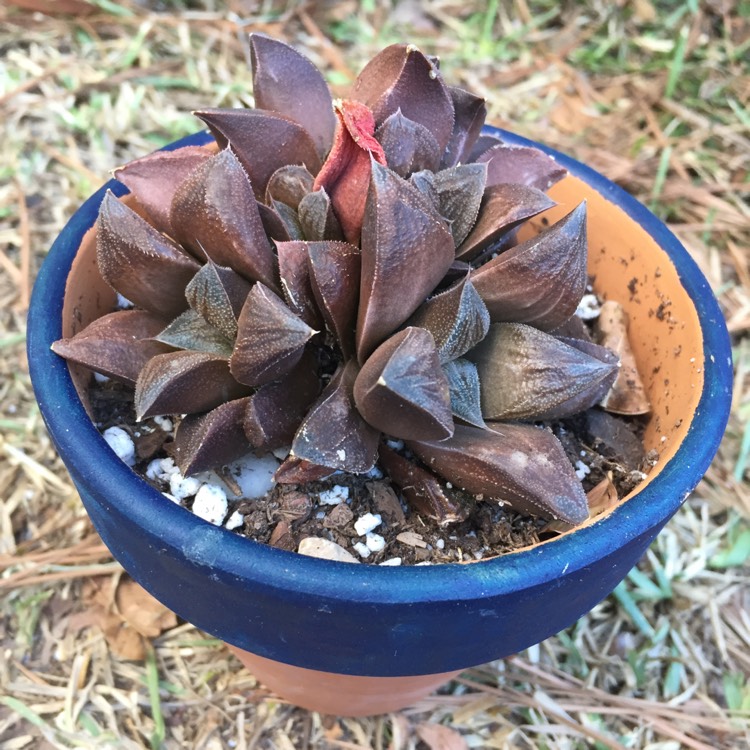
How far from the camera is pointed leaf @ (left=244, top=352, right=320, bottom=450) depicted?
734 mm

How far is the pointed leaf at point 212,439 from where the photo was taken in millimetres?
724

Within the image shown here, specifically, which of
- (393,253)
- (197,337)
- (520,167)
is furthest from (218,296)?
(520,167)

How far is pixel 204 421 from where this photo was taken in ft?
2.43

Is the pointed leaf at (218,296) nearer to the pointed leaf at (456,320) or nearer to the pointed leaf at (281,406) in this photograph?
the pointed leaf at (281,406)

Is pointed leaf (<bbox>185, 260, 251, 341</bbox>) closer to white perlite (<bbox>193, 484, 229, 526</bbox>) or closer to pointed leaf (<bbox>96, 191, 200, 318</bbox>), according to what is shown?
pointed leaf (<bbox>96, 191, 200, 318</bbox>)

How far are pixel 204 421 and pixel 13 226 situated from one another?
3.50 ft

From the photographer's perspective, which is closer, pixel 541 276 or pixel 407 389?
pixel 407 389

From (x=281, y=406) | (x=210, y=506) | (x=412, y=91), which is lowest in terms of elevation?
(x=210, y=506)

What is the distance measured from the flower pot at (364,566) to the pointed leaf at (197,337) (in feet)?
0.34

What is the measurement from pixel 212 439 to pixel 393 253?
0.24 meters

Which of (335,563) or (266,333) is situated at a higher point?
(266,333)

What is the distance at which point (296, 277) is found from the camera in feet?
2.39

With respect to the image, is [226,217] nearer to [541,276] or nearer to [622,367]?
[541,276]

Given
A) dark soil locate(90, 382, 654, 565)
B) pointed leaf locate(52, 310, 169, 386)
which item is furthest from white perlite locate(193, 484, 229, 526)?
pointed leaf locate(52, 310, 169, 386)
